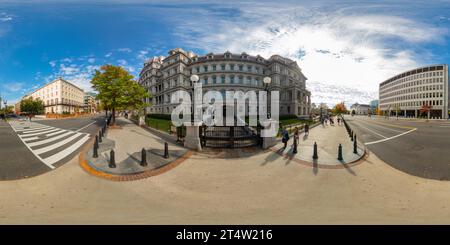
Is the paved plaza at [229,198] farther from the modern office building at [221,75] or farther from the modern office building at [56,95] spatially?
the modern office building at [56,95]

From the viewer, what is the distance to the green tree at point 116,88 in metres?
20.2

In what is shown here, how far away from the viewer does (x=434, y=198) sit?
15.2ft

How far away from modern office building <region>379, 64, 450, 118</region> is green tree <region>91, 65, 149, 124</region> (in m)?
87.4

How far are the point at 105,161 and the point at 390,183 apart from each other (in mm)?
10085

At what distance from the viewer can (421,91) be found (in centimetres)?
6894

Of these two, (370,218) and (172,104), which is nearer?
(370,218)

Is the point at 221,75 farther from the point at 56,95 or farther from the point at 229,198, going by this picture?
the point at 56,95

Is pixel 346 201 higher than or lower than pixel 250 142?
lower

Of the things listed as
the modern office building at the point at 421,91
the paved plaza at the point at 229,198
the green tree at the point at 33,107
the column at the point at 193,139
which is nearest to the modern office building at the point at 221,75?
the column at the point at 193,139

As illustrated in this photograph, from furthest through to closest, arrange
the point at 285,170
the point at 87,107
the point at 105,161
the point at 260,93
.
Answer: the point at 87,107 < the point at 260,93 < the point at 105,161 < the point at 285,170

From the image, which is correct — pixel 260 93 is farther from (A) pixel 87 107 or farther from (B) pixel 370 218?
(A) pixel 87 107

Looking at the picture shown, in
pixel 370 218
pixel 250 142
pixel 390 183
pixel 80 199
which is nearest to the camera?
pixel 370 218

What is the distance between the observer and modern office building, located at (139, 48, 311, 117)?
137 feet

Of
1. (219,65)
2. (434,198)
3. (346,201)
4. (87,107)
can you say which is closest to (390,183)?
(434,198)
